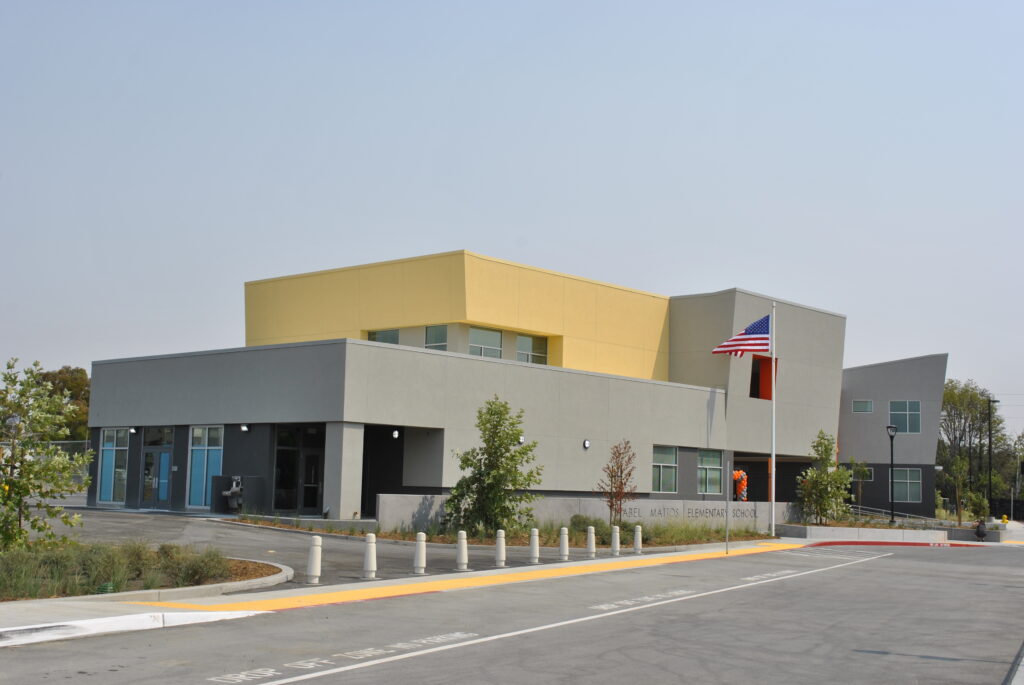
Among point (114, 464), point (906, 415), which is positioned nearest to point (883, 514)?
point (906, 415)

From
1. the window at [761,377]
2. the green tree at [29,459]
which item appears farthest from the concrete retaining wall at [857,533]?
the green tree at [29,459]

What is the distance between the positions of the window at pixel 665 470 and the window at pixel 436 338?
34.6ft

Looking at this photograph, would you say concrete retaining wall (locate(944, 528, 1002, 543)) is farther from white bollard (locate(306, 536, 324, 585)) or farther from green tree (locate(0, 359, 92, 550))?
green tree (locate(0, 359, 92, 550))

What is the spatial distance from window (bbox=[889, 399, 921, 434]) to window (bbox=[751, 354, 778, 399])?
1356 centimetres

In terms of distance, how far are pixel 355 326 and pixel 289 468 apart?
10516 millimetres

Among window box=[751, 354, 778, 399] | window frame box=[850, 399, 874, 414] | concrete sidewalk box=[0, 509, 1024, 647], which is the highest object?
window box=[751, 354, 778, 399]

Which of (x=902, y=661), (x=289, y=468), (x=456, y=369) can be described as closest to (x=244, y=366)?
(x=289, y=468)

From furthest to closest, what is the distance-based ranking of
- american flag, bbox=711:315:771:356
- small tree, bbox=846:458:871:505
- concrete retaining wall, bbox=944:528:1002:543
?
small tree, bbox=846:458:871:505, concrete retaining wall, bbox=944:528:1002:543, american flag, bbox=711:315:771:356

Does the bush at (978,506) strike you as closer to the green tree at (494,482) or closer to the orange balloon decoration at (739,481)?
the orange balloon decoration at (739,481)

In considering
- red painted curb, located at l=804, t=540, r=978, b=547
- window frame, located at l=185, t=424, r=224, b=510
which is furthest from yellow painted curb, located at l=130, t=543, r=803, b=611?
window frame, located at l=185, t=424, r=224, b=510

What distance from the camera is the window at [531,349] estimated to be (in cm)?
4525

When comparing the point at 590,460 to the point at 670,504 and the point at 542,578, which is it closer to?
the point at 670,504

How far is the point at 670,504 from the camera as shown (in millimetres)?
40438

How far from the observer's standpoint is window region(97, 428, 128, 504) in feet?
133
